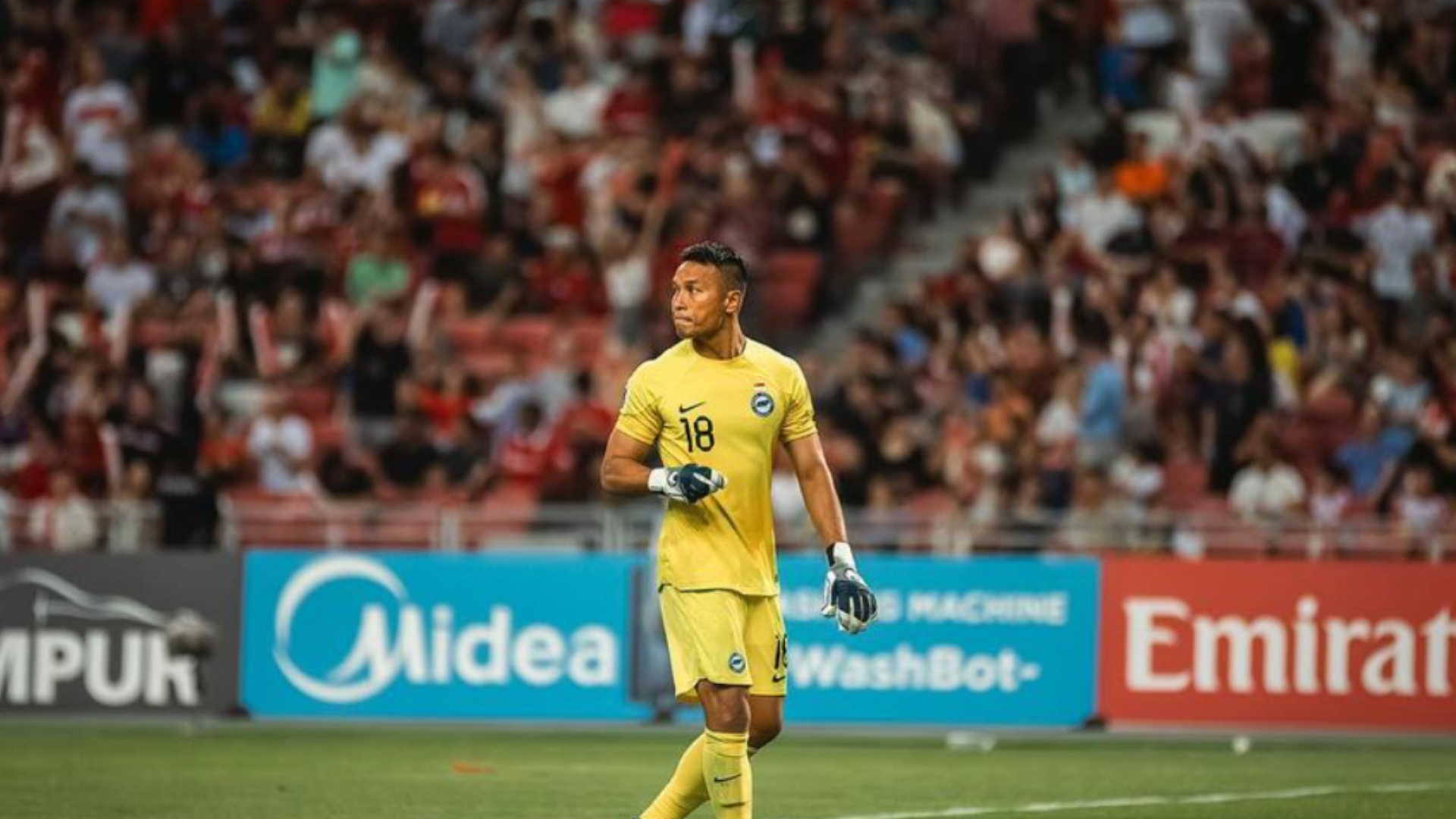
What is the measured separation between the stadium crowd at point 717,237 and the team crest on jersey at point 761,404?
10.5 m

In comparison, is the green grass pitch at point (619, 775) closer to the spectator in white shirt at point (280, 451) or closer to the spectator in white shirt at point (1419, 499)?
the spectator in white shirt at point (1419, 499)

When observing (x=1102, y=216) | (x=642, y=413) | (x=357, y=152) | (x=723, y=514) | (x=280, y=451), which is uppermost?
(x=357, y=152)

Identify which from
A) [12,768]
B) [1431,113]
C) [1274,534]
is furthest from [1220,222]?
[12,768]

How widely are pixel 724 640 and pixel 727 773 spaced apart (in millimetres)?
502

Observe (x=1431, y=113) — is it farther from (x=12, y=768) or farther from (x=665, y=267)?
(x=12, y=768)

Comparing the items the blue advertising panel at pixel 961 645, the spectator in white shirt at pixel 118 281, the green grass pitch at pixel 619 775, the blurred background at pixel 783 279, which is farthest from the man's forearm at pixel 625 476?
the spectator in white shirt at pixel 118 281

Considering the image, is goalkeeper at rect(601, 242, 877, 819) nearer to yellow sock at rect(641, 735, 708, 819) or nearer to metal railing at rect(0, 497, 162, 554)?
yellow sock at rect(641, 735, 708, 819)

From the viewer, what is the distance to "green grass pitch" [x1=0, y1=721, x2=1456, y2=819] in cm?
1467

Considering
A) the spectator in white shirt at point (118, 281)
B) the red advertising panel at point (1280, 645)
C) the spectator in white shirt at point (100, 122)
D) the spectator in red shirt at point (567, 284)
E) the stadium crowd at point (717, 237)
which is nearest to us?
the red advertising panel at point (1280, 645)

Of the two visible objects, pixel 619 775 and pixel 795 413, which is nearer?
pixel 795 413

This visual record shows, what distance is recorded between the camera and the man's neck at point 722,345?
1105 centimetres

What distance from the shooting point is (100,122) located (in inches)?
1091

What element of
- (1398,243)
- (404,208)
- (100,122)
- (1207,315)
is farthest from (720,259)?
(100,122)

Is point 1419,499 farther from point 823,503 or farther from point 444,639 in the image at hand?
point 823,503
